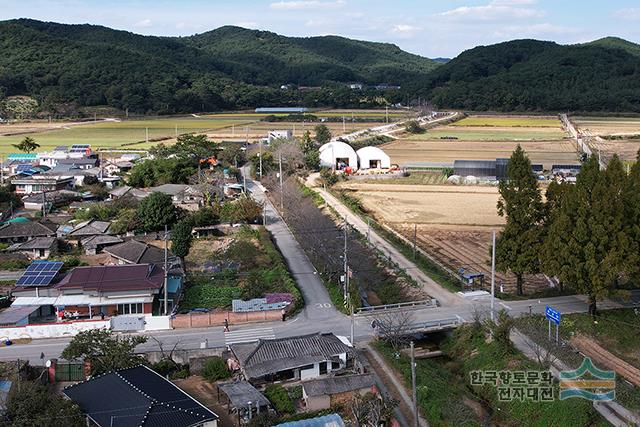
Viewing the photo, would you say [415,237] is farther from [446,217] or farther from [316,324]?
[316,324]

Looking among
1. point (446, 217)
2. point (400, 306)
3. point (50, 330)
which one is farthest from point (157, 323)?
point (446, 217)

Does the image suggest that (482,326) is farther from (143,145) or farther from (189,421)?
(143,145)

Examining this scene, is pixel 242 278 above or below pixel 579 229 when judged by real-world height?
below

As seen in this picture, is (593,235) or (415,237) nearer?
(593,235)

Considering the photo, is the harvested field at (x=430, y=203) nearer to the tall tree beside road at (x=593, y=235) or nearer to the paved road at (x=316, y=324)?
the paved road at (x=316, y=324)

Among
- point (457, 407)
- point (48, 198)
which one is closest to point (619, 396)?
point (457, 407)

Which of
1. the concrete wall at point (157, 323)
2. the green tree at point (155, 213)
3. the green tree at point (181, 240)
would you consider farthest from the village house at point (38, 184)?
the concrete wall at point (157, 323)

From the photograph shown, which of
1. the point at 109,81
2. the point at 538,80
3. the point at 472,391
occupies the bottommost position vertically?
the point at 472,391
